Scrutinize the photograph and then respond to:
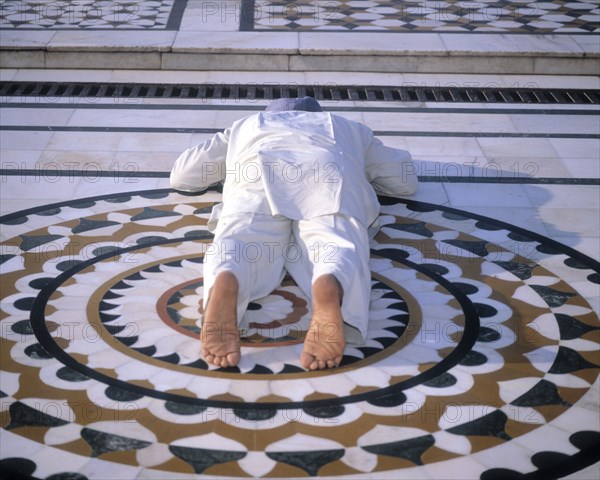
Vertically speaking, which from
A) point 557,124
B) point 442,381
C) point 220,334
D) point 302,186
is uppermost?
point 302,186

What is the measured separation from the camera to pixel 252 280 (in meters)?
2.85

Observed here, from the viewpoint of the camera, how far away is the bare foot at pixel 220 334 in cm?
259

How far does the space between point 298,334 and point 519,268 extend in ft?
2.70

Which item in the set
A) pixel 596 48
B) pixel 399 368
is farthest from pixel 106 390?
pixel 596 48

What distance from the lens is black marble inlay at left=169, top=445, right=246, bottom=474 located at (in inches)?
89.7

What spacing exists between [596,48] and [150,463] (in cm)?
386

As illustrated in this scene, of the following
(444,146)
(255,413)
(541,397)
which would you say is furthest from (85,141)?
(541,397)

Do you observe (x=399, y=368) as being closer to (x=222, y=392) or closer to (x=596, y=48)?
(x=222, y=392)

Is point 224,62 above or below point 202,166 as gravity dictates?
below

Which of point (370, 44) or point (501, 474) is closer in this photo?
point (501, 474)

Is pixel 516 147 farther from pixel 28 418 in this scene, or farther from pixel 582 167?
pixel 28 418

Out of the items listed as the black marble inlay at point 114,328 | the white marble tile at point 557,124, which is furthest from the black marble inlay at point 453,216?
the black marble inlay at point 114,328

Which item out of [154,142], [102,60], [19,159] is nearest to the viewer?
[19,159]

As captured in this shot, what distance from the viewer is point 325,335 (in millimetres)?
2586
